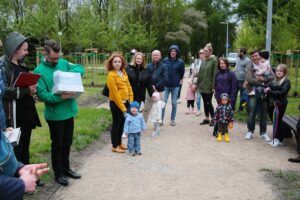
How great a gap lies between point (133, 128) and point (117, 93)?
0.70m

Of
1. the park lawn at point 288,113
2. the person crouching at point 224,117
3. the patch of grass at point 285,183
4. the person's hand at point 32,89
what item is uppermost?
the person's hand at point 32,89

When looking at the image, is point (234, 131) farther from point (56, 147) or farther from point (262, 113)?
point (56, 147)

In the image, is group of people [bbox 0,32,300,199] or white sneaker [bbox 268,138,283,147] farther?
white sneaker [bbox 268,138,283,147]

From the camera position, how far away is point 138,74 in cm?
880

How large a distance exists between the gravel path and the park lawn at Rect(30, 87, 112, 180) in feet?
1.75

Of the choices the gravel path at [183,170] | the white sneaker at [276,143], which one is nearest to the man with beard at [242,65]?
the gravel path at [183,170]

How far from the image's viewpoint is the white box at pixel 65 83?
5422 mm

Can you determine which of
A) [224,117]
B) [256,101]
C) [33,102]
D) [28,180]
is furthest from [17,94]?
[256,101]

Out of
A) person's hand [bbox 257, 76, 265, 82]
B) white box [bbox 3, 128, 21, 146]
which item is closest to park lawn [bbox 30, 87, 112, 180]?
white box [bbox 3, 128, 21, 146]

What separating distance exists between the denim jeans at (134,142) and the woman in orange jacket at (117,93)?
19 centimetres

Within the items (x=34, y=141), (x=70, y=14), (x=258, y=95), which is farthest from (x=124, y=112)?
(x=70, y=14)

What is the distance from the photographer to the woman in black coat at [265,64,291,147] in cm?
828

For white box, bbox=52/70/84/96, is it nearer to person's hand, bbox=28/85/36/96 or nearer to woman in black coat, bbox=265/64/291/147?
person's hand, bbox=28/85/36/96

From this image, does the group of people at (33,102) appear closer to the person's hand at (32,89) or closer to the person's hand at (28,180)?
the person's hand at (32,89)
